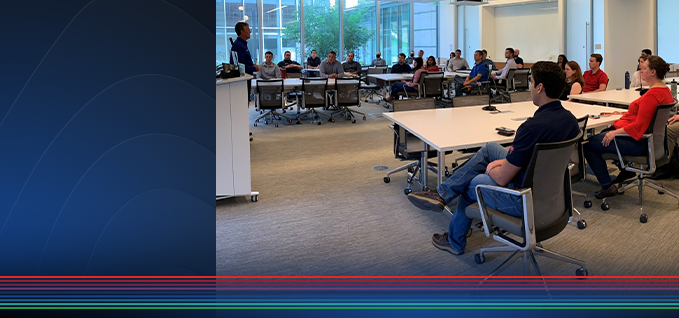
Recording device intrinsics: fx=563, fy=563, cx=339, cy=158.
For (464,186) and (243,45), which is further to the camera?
(243,45)

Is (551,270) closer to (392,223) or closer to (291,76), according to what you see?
(392,223)

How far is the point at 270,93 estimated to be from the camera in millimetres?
10023

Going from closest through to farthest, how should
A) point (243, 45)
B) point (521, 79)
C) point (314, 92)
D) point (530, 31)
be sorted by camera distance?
point (243, 45) < point (314, 92) < point (521, 79) < point (530, 31)

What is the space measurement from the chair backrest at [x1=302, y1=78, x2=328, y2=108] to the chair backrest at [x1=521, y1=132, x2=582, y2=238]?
738 centimetres

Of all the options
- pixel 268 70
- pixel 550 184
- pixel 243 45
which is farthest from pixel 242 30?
pixel 550 184

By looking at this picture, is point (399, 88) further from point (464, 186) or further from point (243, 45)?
point (464, 186)

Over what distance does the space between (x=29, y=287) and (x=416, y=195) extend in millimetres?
2741

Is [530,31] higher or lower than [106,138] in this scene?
higher

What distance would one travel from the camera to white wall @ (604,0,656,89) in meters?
14.4

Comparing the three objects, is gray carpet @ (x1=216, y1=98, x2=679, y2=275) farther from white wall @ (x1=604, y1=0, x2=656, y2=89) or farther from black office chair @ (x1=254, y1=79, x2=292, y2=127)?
white wall @ (x1=604, y1=0, x2=656, y2=89)

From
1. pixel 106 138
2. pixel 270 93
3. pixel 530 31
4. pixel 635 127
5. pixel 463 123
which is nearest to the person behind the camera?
pixel 106 138

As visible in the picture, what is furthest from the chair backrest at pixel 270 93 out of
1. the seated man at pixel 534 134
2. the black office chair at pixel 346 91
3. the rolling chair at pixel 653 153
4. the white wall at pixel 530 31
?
the white wall at pixel 530 31

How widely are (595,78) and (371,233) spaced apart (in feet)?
18.2

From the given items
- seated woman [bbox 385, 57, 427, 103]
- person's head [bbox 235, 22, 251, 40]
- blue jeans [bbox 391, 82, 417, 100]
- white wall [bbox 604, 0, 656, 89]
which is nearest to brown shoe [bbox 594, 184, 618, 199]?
person's head [bbox 235, 22, 251, 40]
